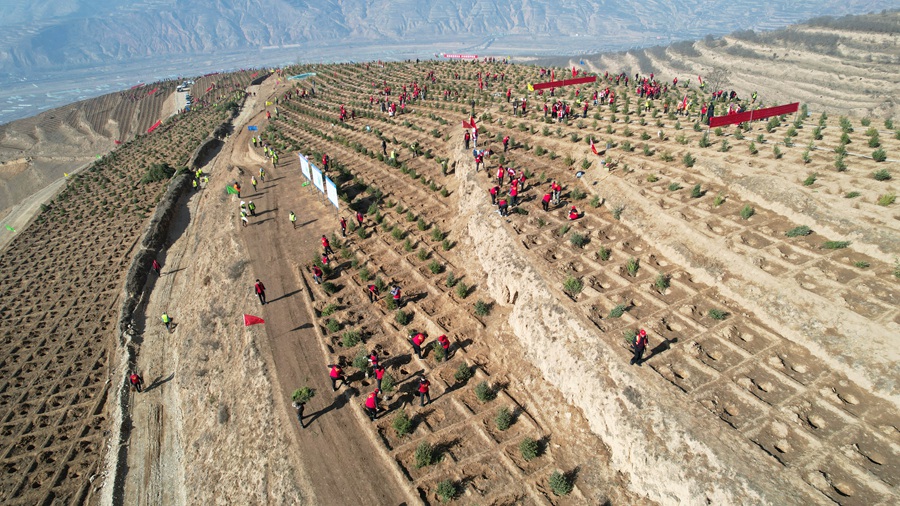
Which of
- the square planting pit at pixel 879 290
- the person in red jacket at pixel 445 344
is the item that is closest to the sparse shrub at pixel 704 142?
the square planting pit at pixel 879 290

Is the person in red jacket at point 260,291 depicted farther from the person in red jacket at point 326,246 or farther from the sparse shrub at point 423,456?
the sparse shrub at point 423,456

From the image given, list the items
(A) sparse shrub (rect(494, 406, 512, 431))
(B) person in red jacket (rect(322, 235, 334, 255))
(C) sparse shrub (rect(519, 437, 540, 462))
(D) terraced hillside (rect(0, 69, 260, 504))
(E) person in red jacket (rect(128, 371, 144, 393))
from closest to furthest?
1. (C) sparse shrub (rect(519, 437, 540, 462))
2. (A) sparse shrub (rect(494, 406, 512, 431))
3. (D) terraced hillside (rect(0, 69, 260, 504))
4. (E) person in red jacket (rect(128, 371, 144, 393))
5. (B) person in red jacket (rect(322, 235, 334, 255))

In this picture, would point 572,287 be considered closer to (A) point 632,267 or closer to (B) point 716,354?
(A) point 632,267

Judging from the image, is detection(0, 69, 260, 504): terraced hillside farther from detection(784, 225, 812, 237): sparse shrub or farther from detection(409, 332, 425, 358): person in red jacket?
detection(784, 225, 812, 237): sparse shrub

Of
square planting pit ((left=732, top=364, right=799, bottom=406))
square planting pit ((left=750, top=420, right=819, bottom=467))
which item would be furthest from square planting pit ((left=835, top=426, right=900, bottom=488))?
square planting pit ((left=732, top=364, right=799, bottom=406))

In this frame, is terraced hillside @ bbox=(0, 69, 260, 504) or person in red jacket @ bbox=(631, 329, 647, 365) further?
terraced hillside @ bbox=(0, 69, 260, 504)
